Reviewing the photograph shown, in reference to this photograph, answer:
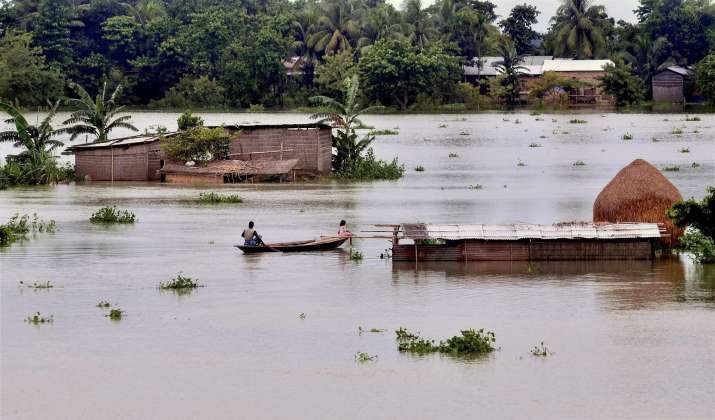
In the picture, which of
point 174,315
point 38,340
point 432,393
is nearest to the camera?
point 432,393

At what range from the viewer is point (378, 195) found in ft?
128

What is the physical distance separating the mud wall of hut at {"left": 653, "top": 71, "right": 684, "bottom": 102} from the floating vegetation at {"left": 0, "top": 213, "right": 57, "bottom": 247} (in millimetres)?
79926

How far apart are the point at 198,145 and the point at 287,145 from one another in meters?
2.97

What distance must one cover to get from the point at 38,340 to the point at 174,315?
2.40 m

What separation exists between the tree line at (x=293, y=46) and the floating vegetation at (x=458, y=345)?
8001cm

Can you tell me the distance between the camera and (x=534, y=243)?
24000 mm

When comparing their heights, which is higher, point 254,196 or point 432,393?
point 254,196

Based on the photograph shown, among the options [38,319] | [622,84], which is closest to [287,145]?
[38,319]

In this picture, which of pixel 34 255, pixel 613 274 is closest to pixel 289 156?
pixel 34 255

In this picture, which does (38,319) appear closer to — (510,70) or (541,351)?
(541,351)

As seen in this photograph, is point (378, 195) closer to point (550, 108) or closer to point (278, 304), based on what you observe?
point (278, 304)

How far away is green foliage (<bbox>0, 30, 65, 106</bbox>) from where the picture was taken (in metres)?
93.8

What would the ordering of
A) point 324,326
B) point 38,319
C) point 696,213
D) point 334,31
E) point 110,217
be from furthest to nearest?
point 334,31, point 110,217, point 696,213, point 38,319, point 324,326

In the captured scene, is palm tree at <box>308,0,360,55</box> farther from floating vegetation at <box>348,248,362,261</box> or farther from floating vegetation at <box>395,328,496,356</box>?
floating vegetation at <box>395,328,496,356</box>
